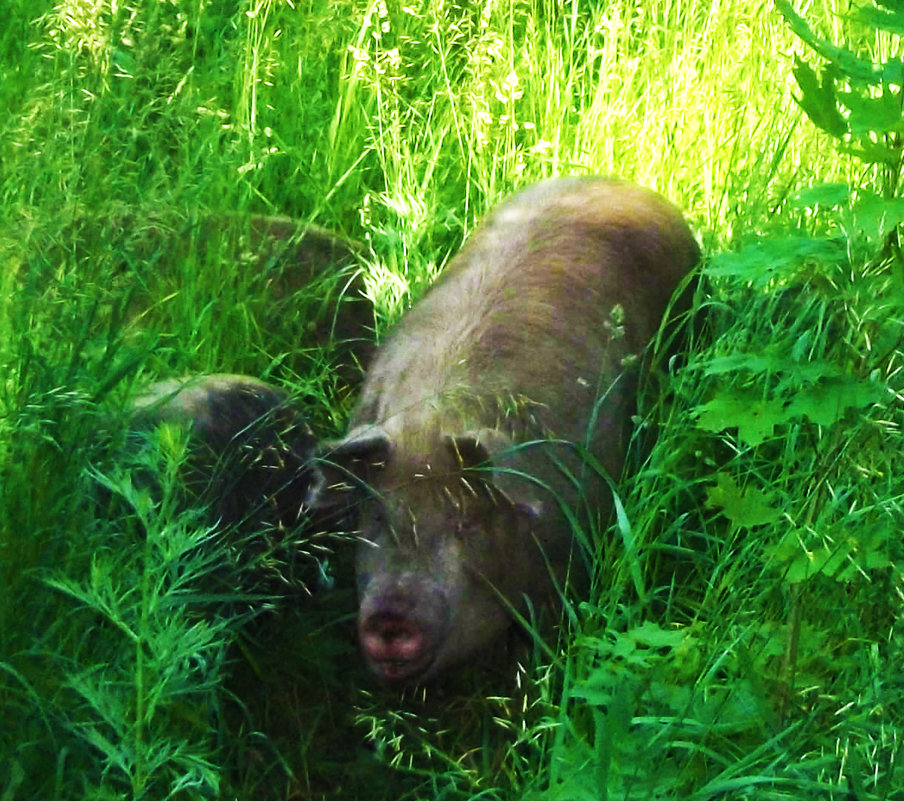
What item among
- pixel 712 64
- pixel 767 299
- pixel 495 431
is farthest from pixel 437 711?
pixel 712 64

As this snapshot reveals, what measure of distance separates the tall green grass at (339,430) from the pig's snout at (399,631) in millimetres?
93

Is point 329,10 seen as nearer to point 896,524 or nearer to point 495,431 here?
point 495,431

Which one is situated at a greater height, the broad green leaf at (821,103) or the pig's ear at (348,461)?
the broad green leaf at (821,103)

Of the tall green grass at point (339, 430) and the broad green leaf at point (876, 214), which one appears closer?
the broad green leaf at point (876, 214)

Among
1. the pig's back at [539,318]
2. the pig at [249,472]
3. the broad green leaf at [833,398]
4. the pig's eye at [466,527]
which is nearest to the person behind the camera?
the broad green leaf at [833,398]

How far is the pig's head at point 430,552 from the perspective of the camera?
3.53m

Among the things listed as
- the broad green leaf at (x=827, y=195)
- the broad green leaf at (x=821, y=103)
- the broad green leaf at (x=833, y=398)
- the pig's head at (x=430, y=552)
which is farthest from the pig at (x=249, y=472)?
the broad green leaf at (x=821, y=103)

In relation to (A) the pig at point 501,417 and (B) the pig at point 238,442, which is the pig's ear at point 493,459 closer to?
(A) the pig at point 501,417

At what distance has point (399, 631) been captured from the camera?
3523 mm

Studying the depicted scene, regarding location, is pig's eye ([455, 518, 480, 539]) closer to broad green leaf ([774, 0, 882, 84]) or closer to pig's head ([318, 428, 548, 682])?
→ pig's head ([318, 428, 548, 682])

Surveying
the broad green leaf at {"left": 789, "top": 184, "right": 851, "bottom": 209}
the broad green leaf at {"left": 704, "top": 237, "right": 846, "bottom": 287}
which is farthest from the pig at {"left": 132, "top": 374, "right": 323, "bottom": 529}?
the broad green leaf at {"left": 789, "top": 184, "right": 851, "bottom": 209}

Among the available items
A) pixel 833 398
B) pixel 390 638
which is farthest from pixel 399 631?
pixel 833 398

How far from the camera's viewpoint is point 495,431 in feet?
12.2

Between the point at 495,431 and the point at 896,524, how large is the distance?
0.98 meters
